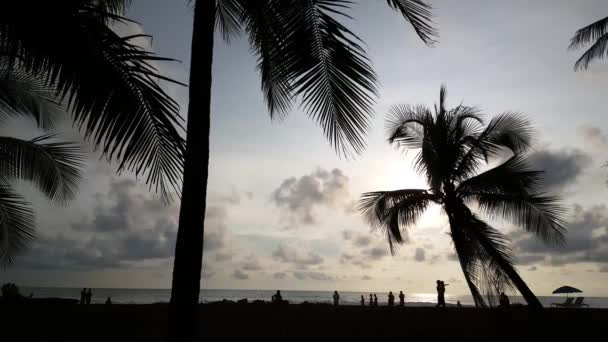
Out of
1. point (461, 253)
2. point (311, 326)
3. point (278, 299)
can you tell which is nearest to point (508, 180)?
point (461, 253)

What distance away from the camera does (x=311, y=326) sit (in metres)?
12.0

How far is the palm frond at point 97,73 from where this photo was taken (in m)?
2.77

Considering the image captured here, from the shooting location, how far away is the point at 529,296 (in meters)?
10.6

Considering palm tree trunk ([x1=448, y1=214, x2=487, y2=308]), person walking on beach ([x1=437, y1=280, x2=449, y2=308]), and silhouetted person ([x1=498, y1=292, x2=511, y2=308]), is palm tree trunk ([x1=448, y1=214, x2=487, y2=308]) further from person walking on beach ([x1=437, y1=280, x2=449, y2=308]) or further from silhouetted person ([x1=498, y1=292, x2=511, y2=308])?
person walking on beach ([x1=437, y1=280, x2=449, y2=308])

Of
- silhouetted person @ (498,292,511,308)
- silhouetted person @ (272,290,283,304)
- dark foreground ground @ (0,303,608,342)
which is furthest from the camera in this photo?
silhouetted person @ (272,290,283,304)

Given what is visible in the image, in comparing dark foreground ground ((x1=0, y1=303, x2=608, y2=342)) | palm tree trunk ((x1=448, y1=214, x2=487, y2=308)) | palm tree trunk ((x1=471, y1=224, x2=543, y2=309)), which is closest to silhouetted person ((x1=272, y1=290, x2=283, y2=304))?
dark foreground ground ((x1=0, y1=303, x2=608, y2=342))

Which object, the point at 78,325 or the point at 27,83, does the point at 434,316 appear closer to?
the point at 78,325

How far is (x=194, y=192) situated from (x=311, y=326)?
9.26 meters

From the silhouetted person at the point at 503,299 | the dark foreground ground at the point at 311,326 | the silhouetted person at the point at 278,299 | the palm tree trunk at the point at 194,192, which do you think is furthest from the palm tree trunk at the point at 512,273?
the silhouetted person at the point at 278,299

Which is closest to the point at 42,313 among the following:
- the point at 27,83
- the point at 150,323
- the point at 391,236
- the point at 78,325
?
the point at 78,325

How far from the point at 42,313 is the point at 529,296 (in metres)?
15.0

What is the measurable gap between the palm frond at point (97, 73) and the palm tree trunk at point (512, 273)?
9.76m

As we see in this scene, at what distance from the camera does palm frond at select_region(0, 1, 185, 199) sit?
2771 millimetres

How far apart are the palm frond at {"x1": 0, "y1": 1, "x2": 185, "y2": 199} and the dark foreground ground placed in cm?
743
